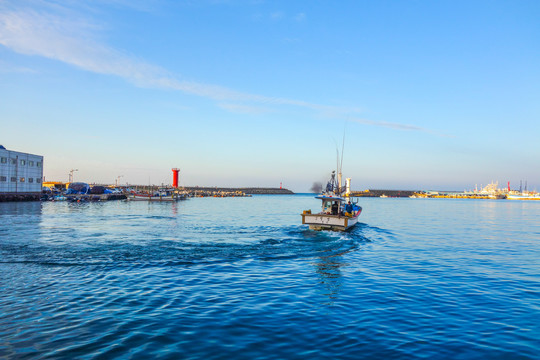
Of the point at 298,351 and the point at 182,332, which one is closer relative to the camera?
the point at 298,351

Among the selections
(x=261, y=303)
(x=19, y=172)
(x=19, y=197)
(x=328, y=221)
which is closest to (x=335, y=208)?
(x=328, y=221)

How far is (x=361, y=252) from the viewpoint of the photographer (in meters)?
26.3

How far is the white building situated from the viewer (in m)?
88.3

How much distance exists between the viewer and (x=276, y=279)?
17.1 metres

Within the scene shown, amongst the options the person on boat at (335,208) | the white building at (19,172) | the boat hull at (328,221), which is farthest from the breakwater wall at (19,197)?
the person on boat at (335,208)

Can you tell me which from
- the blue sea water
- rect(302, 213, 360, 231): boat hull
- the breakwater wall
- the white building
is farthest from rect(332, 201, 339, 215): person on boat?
the breakwater wall

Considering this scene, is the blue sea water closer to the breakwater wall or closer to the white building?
the white building

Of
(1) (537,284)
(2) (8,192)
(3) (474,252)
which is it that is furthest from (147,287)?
(2) (8,192)

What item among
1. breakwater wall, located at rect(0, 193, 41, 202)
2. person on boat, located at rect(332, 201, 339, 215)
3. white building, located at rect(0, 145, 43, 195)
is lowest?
breakwater wall, located at rect(0, 193, 41, 202)

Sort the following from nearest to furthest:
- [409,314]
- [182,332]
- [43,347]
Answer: [43,347] < [182,332] < [409,314]

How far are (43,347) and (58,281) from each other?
7.93 m

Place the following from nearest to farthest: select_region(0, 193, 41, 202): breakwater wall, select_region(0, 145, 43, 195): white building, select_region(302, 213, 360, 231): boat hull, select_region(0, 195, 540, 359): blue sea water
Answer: select_region(0, 195, 540, 359): blue sea water → select_region(302, 213, 360, 231): boat hull → select_region(0, 145, 43, 195): white building → select_region(0, 193, 41, 202): breakwater wall

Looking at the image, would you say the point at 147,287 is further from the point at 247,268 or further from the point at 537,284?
the point at 537,284

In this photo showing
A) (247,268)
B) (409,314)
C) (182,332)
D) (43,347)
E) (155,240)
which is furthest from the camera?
(155,240)
